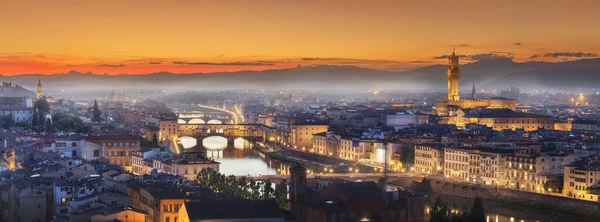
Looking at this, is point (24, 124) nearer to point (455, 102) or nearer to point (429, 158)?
point (429, 158)

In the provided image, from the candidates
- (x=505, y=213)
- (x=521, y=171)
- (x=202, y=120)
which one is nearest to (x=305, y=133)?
(x=521, y=171)

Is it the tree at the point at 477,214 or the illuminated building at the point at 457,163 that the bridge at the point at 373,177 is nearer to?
the illuminated building at the point at 457,163

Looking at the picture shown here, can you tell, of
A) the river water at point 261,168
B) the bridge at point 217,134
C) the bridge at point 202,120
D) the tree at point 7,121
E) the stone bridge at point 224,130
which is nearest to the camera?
the river water at point 261,168

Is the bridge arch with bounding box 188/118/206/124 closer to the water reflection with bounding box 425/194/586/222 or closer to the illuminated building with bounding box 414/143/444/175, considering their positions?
the illuminated building with bounding box 414/143/444/175

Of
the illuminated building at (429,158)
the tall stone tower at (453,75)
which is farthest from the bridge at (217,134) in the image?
the illuminated building at (429,158)

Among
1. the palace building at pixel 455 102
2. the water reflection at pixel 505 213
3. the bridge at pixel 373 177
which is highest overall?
the palace building at pixel 455 102

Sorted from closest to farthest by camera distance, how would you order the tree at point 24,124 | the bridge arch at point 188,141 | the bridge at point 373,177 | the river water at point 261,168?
the river water at point 261,168 < the bridge at point 373,177 < the tree at point 24,124 < the bridge arch at point 188,141

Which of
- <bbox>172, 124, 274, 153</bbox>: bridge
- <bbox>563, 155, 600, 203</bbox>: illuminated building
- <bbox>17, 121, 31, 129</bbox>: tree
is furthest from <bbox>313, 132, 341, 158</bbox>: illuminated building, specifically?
<bbox>563, 155, 600, 203</bbox>: illuminated building

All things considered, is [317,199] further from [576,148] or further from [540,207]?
[576,148]

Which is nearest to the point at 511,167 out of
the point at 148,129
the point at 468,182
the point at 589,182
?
the point at 468,182
